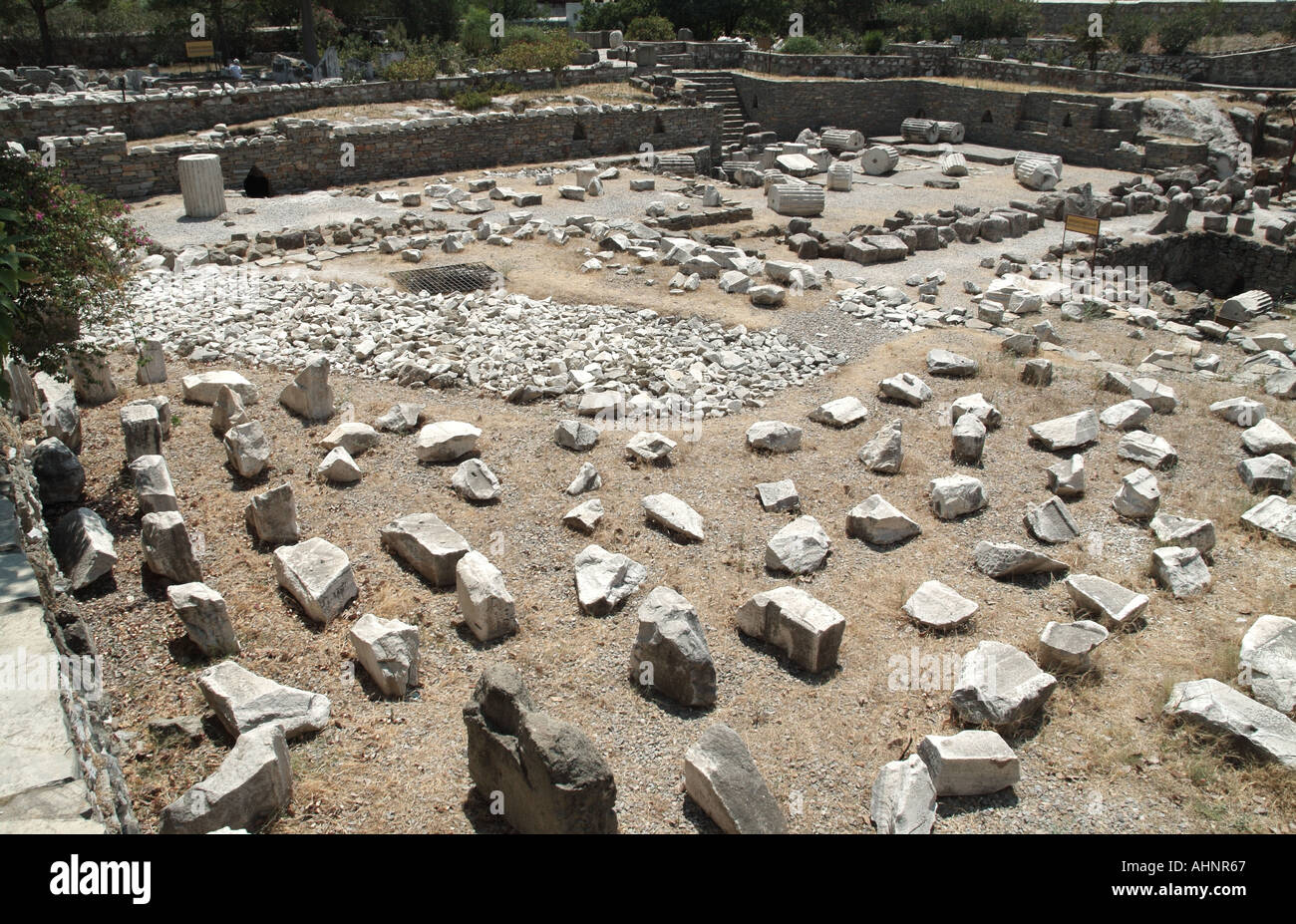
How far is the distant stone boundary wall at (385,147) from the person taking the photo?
57.5ft

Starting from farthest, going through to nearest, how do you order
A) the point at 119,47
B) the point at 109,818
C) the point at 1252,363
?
the point at 119,47
the point at 1252,363
the point at 109,818

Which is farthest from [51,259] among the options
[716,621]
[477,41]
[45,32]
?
[45,32]

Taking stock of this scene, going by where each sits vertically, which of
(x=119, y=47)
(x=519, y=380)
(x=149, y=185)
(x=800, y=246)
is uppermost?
(x=119, y=47)

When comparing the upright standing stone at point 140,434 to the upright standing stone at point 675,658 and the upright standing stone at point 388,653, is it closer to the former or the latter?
the upright standing stone at point 388,653

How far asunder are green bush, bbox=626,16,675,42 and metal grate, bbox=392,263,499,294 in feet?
77.5

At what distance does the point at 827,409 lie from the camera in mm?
9562

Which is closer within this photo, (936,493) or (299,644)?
(299,644)

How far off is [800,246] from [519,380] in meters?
7.69

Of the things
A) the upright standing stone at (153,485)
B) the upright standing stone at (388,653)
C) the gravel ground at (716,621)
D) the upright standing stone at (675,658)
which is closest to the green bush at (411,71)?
the gravel ground at (716,621)

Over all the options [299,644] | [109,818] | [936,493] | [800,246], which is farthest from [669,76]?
[109,818]

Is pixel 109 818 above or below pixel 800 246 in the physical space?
below

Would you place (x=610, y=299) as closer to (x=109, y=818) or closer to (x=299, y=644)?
(x=299, y=644)

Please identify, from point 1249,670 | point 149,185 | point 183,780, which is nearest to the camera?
point 183,780

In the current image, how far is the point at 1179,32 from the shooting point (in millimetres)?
30062
